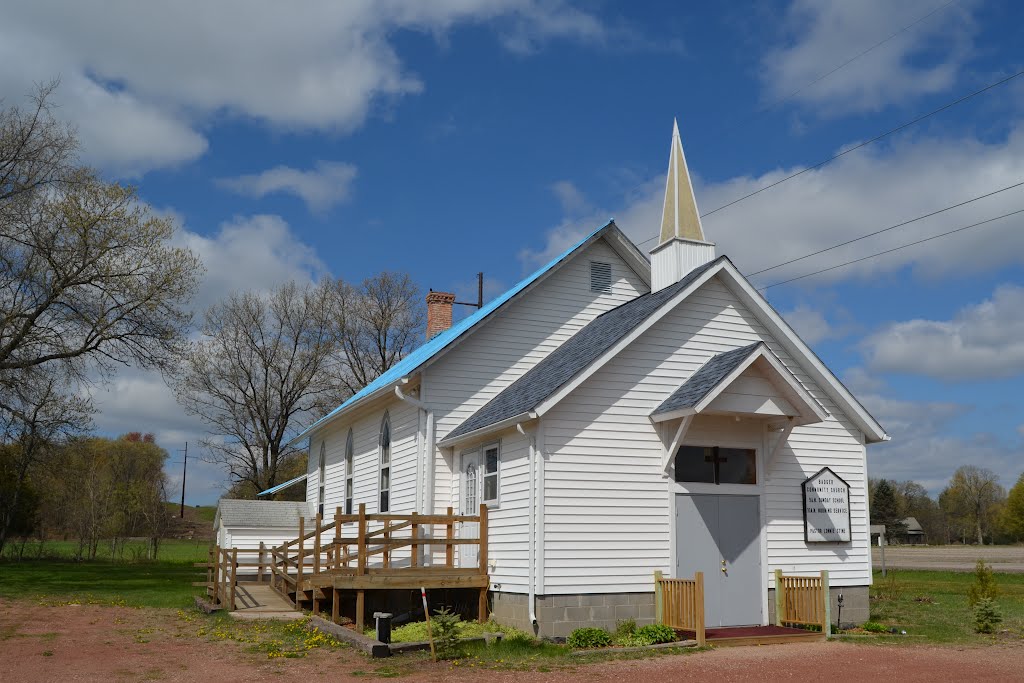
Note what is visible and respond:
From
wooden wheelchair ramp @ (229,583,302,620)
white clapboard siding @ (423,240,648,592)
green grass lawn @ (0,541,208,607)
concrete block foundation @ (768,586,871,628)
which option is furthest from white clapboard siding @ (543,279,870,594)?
green grass lawn @ (0,541,208,607)

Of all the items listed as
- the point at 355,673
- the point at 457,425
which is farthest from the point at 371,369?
the point at 355,673

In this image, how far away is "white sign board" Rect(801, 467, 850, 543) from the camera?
17.1 meters

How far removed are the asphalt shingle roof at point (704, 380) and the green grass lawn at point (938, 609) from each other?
17.5ft

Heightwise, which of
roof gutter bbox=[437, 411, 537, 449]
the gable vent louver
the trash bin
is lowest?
the trash bin

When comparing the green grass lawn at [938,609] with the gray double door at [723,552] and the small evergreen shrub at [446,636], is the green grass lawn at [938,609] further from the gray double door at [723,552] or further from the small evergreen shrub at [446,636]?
the small evergreen shrub at [446,636]

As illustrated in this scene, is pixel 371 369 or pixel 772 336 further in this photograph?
pixel 371 369

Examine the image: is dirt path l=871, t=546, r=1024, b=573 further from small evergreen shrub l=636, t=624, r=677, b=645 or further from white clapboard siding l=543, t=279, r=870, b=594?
small evergreen shrub l=636, t=624, r=677, b=645

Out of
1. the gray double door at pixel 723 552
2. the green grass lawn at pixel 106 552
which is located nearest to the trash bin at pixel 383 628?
the gray double door at pixel 723 552

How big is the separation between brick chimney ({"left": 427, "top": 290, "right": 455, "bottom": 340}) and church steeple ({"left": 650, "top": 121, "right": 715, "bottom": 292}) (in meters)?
9.93

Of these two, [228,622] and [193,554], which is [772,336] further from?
[193,554]

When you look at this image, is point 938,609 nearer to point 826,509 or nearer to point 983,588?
point 983,588

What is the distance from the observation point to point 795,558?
16891 mm

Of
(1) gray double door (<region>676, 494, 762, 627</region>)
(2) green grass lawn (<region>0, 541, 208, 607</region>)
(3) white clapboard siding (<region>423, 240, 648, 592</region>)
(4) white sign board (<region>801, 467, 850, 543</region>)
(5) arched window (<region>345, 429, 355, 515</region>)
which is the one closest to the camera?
(1) gray double door (<region>676, 494, 762, 627</region>)

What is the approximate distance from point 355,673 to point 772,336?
10215mm
